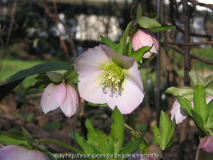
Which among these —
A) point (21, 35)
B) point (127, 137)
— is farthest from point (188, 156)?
point (21, 35)

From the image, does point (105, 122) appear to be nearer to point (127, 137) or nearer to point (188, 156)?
point (127, 137)

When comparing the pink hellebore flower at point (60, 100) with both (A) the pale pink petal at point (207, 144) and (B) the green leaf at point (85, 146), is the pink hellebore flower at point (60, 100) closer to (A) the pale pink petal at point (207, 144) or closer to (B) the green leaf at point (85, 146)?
(B) the green leaf at point (85, 146)

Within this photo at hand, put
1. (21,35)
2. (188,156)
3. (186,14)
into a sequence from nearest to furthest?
(186,14) → (188,156) → (21,35)

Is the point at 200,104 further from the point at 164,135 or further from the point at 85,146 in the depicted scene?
the point at 85,146

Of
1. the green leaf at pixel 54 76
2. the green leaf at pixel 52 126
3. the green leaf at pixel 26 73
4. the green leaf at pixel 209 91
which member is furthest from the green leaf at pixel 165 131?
the green leaf at pixel 52 126

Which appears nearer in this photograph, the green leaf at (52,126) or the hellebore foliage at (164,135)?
the hellebore foliage at (164,135)

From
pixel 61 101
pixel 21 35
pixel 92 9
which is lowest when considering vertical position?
pixel 21 35
